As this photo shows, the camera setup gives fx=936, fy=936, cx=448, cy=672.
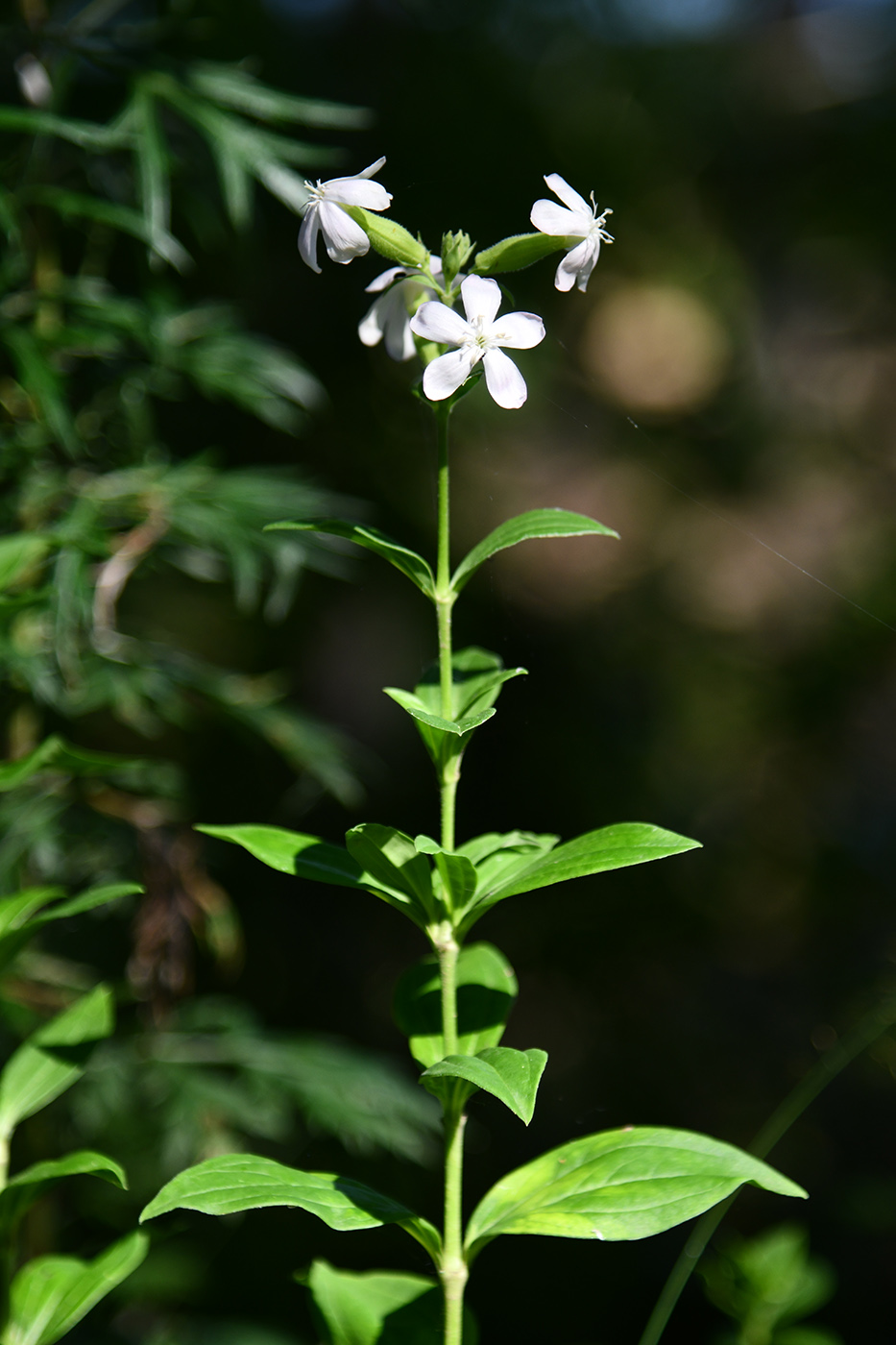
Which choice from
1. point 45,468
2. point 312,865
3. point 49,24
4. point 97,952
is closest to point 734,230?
point 49,24

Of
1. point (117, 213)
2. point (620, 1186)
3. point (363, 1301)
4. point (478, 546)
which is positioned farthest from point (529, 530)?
point (117, 213)

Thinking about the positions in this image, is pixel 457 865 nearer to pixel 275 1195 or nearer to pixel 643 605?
pixel 275 1195

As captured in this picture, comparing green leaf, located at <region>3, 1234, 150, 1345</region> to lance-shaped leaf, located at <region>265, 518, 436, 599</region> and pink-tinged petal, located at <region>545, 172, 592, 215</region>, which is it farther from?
pink-tinged petal, located at <region>545, 172, 592, 215</region>

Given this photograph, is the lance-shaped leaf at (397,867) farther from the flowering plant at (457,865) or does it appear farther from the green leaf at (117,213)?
the green leaf at (117,213)

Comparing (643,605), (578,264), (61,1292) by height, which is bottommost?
(61,1292)

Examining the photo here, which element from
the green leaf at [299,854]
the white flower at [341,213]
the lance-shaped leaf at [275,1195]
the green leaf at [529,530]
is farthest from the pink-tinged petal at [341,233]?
the lance-shaped leaf at [275,1195]

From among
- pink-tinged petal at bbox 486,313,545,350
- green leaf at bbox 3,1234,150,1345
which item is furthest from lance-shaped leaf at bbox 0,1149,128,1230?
pink-tinged petal at bbox 486,313,545,350
